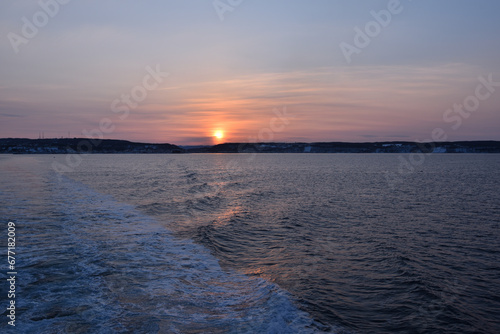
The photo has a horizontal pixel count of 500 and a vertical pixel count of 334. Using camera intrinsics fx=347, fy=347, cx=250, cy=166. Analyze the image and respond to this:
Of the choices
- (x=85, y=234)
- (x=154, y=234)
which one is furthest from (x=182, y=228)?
(x=85, y=234)

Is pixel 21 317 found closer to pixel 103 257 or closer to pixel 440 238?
pixel 103 257

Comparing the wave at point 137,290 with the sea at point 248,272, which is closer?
the wave at point 137,290

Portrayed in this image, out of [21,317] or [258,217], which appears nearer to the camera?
[21,317]

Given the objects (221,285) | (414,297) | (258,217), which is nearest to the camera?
(414,297)

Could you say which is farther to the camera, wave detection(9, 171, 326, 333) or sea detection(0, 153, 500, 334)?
sea detection(0, 153, 500, 334)

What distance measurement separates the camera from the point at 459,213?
25453 mm

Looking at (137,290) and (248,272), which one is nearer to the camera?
(137,290)

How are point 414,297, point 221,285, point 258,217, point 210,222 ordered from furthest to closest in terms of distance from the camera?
point 258,217, point 210,222, point 221,285, point 414,297

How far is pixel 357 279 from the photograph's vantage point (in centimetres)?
1195

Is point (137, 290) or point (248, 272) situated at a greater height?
point (137, 290)

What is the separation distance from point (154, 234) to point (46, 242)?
4968mm

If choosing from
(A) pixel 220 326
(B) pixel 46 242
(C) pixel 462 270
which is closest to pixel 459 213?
(C) pixel 462 270

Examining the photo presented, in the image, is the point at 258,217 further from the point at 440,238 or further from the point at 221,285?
the point at 221,285

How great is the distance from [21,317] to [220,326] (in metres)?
4.90
